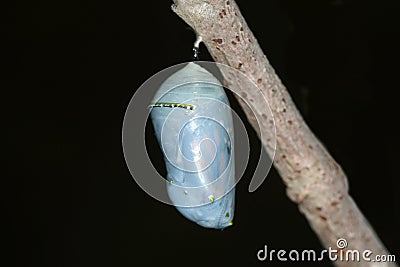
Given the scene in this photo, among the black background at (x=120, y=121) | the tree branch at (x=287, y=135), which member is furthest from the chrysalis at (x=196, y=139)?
the black background at (x=120, y=121)

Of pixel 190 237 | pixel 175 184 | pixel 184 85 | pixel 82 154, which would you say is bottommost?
pixel 190 237

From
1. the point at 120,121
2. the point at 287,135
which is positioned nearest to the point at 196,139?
the point at 287,135

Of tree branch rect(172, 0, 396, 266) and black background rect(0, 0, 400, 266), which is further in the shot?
black background rect(0, 0, 400, 266)

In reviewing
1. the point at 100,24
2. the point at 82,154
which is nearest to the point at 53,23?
the point at 100,24

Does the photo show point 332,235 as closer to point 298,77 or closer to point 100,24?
point 298,77

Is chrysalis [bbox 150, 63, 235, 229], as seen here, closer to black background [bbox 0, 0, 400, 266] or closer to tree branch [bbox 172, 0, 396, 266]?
tree branch [bbox 172, 0, 396, 266]

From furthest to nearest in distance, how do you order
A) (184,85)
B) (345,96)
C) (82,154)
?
(82,154) → (345,96) → (184,85)

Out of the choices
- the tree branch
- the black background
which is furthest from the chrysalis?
the black background
